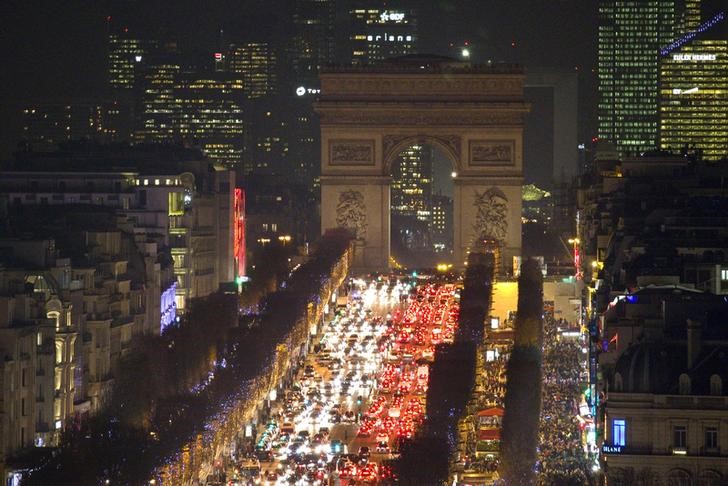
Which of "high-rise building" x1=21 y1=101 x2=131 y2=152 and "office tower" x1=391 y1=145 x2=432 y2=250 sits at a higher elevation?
"high-rise building" x1=21 y1=101 x2=131 y2=152

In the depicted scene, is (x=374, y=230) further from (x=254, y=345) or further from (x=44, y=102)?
(x=254, y=345)

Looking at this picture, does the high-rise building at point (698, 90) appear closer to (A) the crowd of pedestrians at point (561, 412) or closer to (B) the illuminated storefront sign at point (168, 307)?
(A) the crowd of pedestrians at point (561, 412)

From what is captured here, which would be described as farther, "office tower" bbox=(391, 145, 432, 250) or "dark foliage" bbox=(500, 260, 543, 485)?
"office tower" bbox=(391, 145, 432, 250)

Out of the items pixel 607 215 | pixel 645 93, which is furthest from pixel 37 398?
pixel 645 93

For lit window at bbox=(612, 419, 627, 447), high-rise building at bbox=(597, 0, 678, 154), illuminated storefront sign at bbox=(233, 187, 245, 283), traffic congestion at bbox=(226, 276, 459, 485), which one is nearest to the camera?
lit window at bbox=(612, 419, 627, 447)

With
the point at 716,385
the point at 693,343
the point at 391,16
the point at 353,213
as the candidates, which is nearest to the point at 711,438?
the point at 716,385

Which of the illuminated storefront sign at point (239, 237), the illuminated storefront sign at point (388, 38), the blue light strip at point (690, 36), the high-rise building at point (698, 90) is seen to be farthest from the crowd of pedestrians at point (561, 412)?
the illuminated storefront sign at point (388, 38)

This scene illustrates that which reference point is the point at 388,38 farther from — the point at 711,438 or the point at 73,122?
the point at 711,438

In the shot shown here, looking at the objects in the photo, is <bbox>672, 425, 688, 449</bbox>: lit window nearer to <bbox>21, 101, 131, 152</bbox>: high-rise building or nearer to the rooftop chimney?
the rooftop chimney

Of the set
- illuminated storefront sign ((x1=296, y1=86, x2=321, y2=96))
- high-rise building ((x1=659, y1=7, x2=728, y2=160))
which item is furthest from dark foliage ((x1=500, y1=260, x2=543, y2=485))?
illuminated storefront sign ((x1=296, y1=86, x2=321, y2=96))
